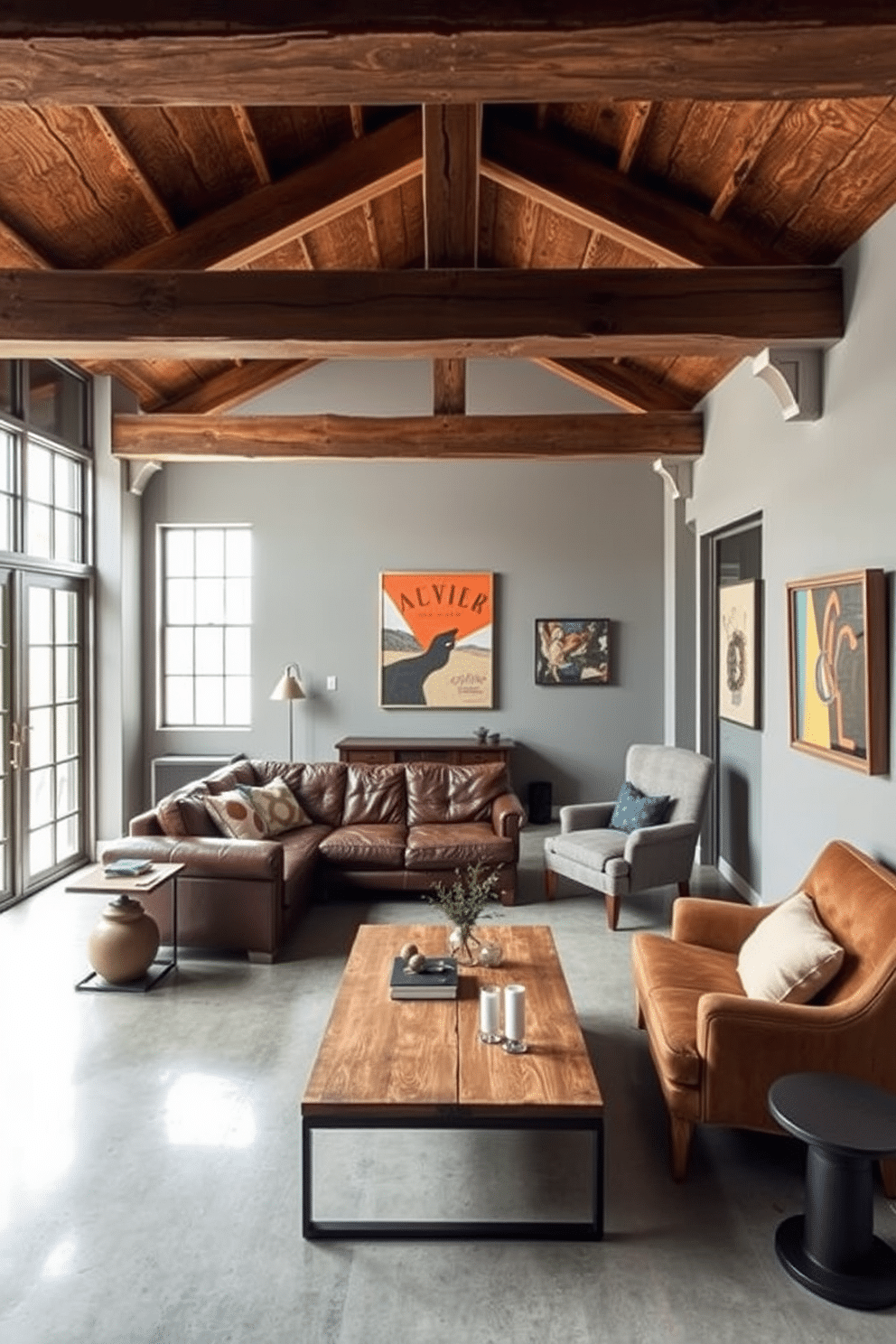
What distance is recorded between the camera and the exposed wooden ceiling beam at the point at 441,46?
1.92 m

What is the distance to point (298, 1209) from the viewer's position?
95.0 inches

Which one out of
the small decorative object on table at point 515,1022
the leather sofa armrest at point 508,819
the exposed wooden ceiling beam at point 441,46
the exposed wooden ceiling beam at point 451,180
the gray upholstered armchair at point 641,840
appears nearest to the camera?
the exposed wooden ceiling beam at point 441,46

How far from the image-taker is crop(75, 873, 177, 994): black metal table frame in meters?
3.93

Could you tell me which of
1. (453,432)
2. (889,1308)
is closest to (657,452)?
(453,432)

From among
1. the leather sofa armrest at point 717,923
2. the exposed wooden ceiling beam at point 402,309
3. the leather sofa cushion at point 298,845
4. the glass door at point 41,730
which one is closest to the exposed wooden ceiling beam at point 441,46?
the exposed wooden ceiling beam at point 402,309

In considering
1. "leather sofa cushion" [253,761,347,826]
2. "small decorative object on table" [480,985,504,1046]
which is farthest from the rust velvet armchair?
"leather sofa cushion" [253,761,347,826]

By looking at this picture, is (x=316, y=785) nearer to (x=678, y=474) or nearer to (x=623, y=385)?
(x=678, y=474)

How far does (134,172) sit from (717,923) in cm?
430

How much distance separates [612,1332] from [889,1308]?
71cm

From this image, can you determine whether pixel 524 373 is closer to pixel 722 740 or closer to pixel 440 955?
pixel 722 740

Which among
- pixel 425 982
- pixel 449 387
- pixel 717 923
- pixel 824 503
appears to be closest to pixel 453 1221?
pixel 425 982

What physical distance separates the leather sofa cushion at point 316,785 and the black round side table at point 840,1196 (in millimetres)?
3946

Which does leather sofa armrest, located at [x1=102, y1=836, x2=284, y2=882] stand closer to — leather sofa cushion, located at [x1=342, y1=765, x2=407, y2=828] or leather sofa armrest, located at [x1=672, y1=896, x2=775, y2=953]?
leather sofa cushion, located at [x1=342, y1=765, x2=407, y2=828]

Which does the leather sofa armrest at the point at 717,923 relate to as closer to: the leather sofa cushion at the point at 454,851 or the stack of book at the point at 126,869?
the leather sofa cushion at the point at 454,851
